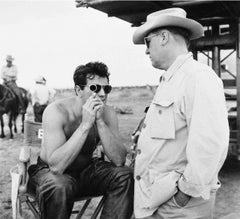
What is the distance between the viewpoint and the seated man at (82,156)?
268cm

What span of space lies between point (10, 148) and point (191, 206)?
8354mm

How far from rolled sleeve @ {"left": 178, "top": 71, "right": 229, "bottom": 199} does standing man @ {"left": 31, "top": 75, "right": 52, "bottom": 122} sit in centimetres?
1016

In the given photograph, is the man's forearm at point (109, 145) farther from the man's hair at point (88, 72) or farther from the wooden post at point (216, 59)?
the wooden post at point (216, 59)

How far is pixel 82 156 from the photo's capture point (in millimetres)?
3125

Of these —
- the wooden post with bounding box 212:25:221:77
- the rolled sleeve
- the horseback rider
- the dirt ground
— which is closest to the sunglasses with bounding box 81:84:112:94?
the rolled sleeve

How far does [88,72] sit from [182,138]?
1127 mm

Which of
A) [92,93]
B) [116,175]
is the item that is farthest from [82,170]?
[92,93]

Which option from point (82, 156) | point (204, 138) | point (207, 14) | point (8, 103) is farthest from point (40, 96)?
point (204, 138)

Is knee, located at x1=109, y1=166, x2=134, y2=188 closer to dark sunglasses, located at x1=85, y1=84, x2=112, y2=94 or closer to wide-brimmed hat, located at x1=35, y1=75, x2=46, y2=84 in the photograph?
dark sunglasses, located at x1=85, y1=84, x2=112, y2=94

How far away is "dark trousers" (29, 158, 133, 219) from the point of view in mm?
2633

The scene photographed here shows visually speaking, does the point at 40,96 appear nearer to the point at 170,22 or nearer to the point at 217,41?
the point at 217,41

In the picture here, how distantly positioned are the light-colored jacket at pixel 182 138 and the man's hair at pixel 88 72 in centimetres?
81

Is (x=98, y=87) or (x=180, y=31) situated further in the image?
(x=98, y=87)

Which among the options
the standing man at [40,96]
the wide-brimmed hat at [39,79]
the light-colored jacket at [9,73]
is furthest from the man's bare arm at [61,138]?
the light-colored jacket at [9,73]
